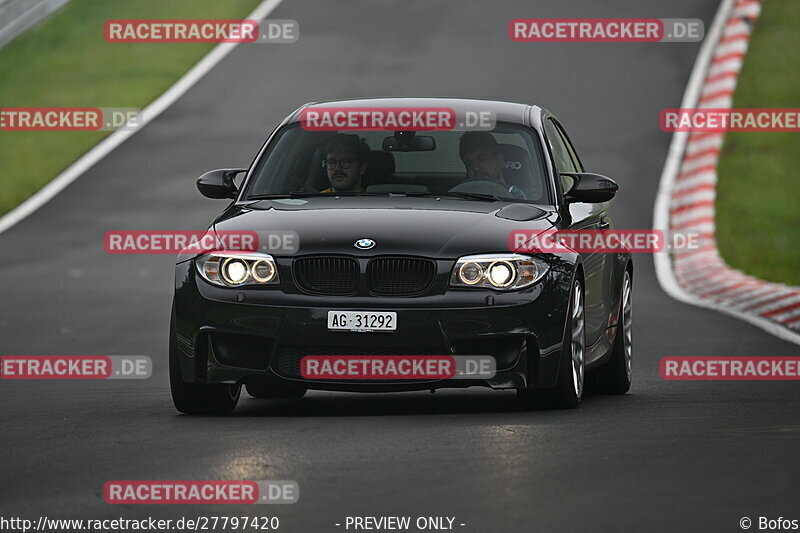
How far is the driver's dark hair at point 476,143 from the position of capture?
35.5 feet

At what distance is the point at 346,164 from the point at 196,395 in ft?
5.22

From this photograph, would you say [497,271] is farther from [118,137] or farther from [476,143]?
[118,137]

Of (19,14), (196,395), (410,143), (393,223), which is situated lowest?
(19,14)

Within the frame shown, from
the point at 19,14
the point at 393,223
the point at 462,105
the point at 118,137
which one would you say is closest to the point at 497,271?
the point at 393,223

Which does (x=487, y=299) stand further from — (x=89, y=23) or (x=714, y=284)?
(x=89, y=23)

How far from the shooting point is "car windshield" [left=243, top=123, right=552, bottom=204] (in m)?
10.7

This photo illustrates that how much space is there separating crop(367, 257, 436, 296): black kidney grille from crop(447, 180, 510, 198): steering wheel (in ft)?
3.77

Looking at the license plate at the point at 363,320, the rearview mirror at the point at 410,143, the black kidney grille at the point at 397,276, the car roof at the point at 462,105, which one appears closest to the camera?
the license plate at the point at 363,320

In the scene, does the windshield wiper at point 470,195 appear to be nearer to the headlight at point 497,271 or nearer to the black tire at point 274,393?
the headlight at point 497,271

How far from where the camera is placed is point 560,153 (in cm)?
1169

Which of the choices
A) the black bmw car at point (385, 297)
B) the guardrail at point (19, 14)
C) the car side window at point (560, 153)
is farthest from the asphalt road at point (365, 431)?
the guardrail at point (19, 14)

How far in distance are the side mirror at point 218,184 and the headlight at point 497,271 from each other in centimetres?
188

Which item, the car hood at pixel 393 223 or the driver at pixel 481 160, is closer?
the car hood at pixel 393 223

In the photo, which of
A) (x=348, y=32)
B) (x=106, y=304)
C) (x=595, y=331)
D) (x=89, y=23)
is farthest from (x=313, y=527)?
(x=89, y=23)
